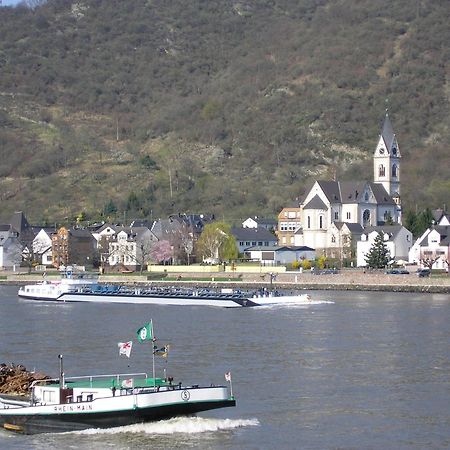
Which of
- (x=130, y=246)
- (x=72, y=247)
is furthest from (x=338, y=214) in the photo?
(x=72, y=247)

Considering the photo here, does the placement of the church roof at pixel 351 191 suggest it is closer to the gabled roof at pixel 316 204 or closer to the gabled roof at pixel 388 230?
the gabled roof at pixel 316 204

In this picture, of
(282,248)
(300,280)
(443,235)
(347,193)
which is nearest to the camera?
(300,280)

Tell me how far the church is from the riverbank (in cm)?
1699

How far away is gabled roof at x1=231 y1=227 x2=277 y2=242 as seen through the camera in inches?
5157

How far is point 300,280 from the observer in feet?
356

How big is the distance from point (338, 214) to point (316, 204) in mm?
2449

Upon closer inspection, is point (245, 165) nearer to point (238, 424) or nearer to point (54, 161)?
point (54, 161)

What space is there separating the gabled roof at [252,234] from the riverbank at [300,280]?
12644 mm

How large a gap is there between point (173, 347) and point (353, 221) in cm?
7663

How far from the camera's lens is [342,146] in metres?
189

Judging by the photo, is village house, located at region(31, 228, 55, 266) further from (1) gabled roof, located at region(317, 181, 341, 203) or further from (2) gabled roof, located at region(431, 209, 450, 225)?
(2) gabled roof, located at region(431, 209, 450, 225)

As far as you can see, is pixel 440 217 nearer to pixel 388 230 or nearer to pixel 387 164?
pixel 388 230

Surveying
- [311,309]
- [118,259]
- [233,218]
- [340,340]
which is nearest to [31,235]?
[118,259]

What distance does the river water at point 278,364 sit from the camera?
3866 cm
